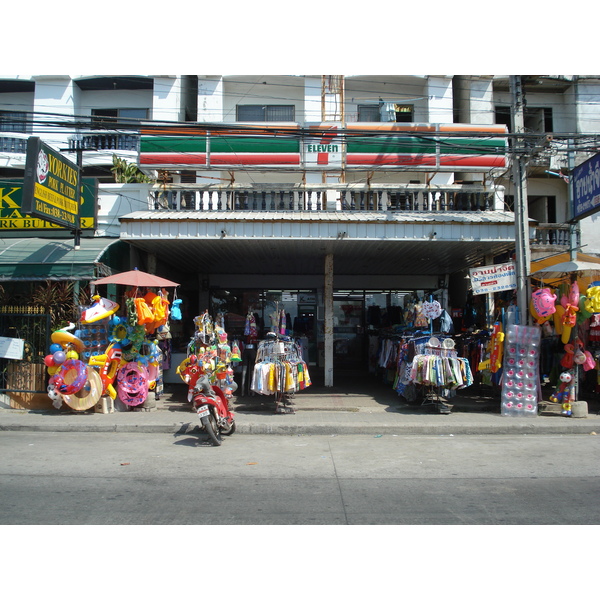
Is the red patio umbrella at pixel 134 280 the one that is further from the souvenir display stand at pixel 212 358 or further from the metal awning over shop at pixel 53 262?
the souvenir display stand at pixel 212 358

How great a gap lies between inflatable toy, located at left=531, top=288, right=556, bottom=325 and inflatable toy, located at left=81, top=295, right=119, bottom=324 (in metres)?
9.34

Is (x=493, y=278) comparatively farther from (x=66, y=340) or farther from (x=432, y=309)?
(x=66, y=340)

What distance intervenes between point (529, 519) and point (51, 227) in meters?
12.6

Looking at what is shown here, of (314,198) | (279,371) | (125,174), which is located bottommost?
(279,371)

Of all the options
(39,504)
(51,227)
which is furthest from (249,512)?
(51,227)

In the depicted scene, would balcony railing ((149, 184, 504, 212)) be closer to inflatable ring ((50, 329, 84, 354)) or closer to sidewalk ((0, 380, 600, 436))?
inflatable ring ((50, 329, 84, 354))

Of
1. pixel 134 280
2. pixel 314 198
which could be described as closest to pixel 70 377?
pixel 134 280

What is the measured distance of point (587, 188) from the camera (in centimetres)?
1015

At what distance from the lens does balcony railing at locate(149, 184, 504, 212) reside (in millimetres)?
12047

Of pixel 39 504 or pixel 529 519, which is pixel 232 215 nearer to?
pixel 39 504

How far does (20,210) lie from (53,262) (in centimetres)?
265

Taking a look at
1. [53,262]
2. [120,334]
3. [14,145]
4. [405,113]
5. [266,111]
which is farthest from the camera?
[14,145]

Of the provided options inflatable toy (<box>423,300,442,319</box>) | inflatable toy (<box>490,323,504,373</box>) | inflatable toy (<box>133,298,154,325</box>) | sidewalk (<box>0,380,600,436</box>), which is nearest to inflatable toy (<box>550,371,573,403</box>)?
sidewalk (<box>0,380,600,436</box>)

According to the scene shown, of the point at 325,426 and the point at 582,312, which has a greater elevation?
the point at 582,312
